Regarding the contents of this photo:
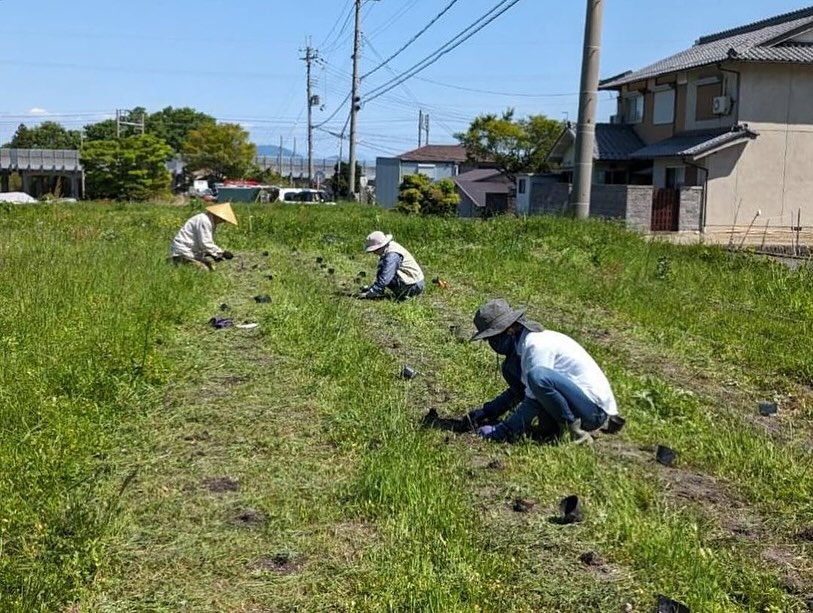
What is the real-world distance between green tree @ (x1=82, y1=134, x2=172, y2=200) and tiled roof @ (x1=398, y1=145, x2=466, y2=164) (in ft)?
48.0

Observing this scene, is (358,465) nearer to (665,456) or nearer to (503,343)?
(503,343)

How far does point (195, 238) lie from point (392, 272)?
373 centimetres

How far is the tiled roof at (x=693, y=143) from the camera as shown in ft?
85.1

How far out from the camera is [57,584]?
3.09 metres

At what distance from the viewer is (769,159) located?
89.4 feet

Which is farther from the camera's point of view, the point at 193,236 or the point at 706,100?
the point at 706,100

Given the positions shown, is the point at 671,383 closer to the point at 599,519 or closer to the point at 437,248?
the point at 599,519

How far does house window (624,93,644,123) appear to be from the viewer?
107 feet

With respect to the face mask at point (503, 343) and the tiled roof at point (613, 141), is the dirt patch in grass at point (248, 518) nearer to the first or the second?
the face mask at point (503, 343)

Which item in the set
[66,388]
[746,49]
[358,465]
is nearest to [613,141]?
[746,49]

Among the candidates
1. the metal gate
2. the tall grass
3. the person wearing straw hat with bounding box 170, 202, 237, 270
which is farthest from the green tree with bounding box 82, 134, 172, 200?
the tall grass

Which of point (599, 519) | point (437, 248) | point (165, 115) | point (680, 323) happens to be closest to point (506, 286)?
point (680, 323)

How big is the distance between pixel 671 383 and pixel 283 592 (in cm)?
414

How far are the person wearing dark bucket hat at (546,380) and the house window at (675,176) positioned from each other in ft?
80.4
